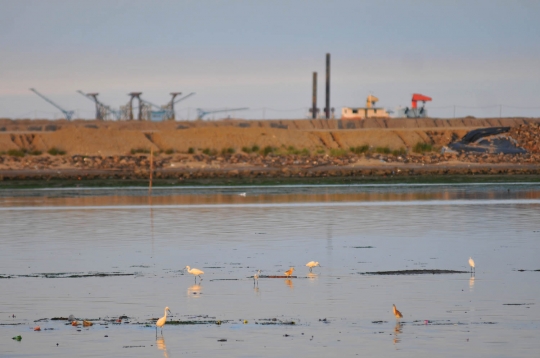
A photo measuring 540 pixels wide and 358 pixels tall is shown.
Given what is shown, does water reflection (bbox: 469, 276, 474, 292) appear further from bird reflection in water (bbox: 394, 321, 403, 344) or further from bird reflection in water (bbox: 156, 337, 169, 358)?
bird reflection in water (bbox: 156, 337, 169, 358)

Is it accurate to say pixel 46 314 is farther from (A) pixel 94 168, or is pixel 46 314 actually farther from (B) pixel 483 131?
(B) pixel 483 131

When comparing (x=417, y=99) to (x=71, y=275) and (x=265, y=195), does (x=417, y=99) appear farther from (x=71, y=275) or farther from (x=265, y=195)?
(x=71, y=275)

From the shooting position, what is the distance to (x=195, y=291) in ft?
→ 60.9

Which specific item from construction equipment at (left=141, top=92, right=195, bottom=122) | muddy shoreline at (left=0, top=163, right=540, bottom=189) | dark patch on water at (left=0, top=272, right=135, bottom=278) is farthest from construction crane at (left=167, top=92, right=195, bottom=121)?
Answer: dark patch on water at (left=0, top=272, right=135, bottom=278)

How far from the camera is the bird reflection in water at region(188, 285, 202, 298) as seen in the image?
714 inches

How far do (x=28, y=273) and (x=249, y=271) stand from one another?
452cm

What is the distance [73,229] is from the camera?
31.6m

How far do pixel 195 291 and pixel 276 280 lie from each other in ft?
6.14

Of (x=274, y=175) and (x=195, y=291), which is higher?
(x=274, y=175)

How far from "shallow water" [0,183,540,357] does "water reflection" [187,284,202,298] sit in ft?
0.31

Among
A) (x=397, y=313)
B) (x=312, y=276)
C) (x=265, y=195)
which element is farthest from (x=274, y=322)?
(x=265, y=195)

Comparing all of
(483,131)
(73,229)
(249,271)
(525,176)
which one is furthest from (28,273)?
(483,131)

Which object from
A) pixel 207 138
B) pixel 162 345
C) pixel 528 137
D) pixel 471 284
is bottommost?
pixel 162 345

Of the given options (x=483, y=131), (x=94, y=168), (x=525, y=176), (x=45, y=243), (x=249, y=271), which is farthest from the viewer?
(x=483, y=131)
